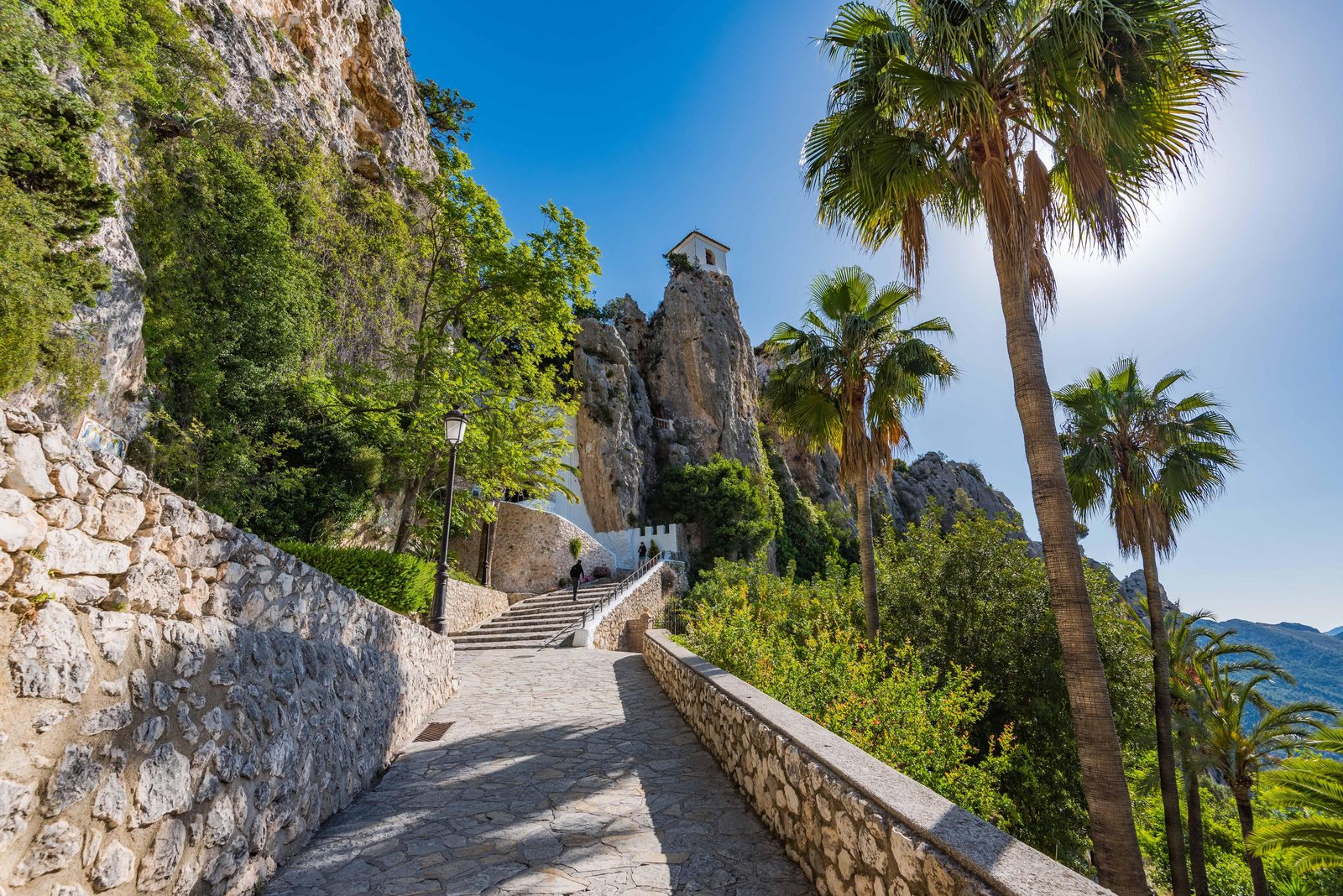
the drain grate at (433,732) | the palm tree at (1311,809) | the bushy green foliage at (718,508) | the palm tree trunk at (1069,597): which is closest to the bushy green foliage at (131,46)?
the drain grate at (433,732)

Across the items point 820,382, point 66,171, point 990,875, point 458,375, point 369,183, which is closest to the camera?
point 990,875

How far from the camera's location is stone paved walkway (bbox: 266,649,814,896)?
297 cm

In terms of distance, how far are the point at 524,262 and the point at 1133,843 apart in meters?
13.5

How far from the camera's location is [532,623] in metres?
15.8

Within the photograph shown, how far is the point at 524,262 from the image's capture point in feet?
43.0

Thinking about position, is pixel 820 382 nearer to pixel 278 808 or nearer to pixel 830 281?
pixel 830 281

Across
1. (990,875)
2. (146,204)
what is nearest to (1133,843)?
(990,875)

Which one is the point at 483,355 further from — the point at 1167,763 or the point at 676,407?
the point at 676,407

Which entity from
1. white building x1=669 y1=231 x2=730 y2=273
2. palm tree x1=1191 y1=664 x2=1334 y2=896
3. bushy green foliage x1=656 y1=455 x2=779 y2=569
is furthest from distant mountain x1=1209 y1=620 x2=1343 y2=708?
palm tree x1=1191 y1=664 x2=1334 y2=896

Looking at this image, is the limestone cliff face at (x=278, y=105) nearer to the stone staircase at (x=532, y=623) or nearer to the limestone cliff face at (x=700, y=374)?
the stone staircase at (x=532, y=623)

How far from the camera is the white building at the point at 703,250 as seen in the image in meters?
45.1

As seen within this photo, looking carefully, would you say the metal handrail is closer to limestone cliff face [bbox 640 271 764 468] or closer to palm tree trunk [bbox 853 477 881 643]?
palm tree trunk [bbox 853 477 881 643]

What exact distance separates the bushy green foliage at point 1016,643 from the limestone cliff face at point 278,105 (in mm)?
12336

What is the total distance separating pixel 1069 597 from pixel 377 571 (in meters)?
11.3
